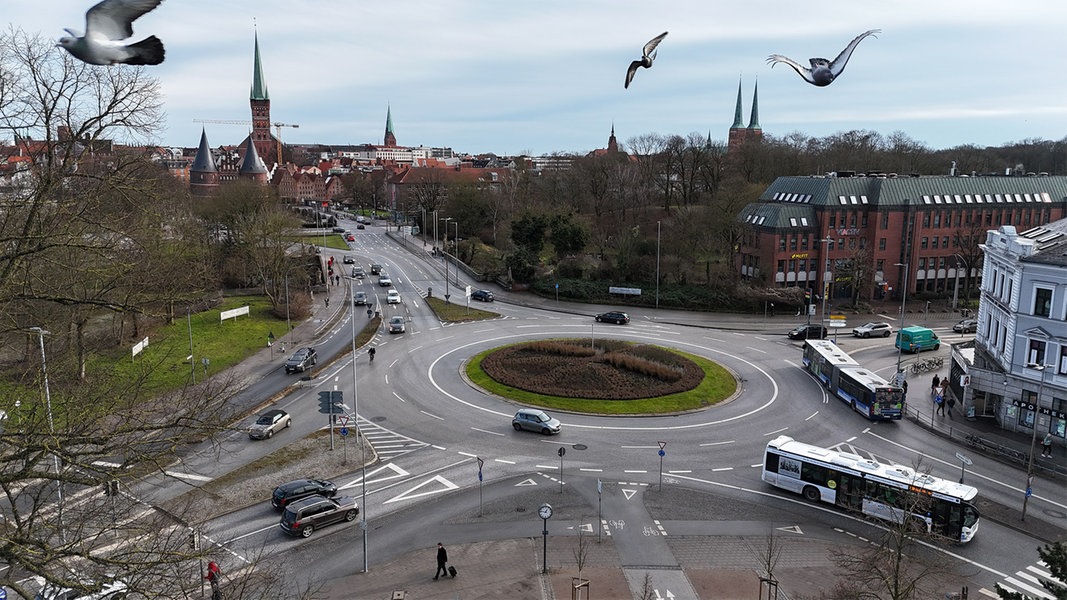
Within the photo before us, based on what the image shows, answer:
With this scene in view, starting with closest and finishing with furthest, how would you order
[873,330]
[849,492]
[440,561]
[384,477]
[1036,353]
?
[440,561] → [849,492] → [384,477] → [1036,353] → [873,330]

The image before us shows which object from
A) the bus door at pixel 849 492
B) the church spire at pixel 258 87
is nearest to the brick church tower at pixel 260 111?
the church spire at pixel 258 87

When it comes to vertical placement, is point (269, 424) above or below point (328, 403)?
below

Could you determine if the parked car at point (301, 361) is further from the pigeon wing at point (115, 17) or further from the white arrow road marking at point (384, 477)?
the pigeon wing at point (115, 17)

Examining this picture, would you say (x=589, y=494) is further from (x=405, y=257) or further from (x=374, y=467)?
(x=405, y=257)

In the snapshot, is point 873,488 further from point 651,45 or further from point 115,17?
point 115,17

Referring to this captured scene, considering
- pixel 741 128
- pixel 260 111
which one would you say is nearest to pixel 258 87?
pixel 260 111

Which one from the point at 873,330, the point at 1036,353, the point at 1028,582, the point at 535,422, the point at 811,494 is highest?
the point at 1036,353

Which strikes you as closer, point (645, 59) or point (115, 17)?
point (115, 17)
